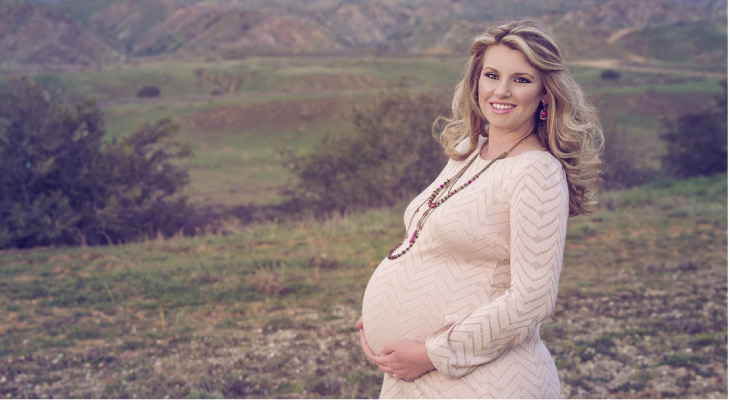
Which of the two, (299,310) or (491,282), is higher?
(491,282)

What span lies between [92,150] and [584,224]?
1099 cm

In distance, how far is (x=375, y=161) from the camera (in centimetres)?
1789

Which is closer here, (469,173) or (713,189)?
(469,173)

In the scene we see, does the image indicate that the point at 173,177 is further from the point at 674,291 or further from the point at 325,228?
the point at 674,291

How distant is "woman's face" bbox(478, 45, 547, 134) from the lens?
1950 mm

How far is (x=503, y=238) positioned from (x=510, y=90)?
439 mm

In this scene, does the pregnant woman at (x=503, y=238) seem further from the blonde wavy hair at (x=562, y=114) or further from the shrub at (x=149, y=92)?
the shrub at (x=149, y=92)

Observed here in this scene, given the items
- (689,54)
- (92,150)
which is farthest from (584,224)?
(689,54)

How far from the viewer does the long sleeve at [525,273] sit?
5.86 ft

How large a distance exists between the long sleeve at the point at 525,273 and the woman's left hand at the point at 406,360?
111 mm

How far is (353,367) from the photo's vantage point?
5.28 meters

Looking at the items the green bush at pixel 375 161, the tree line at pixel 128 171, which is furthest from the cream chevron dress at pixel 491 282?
the green bush at pixel 375 161

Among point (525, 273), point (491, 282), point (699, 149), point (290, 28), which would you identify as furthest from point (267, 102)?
point (290, 28)

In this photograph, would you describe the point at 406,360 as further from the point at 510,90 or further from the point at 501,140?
the point at 510,90
